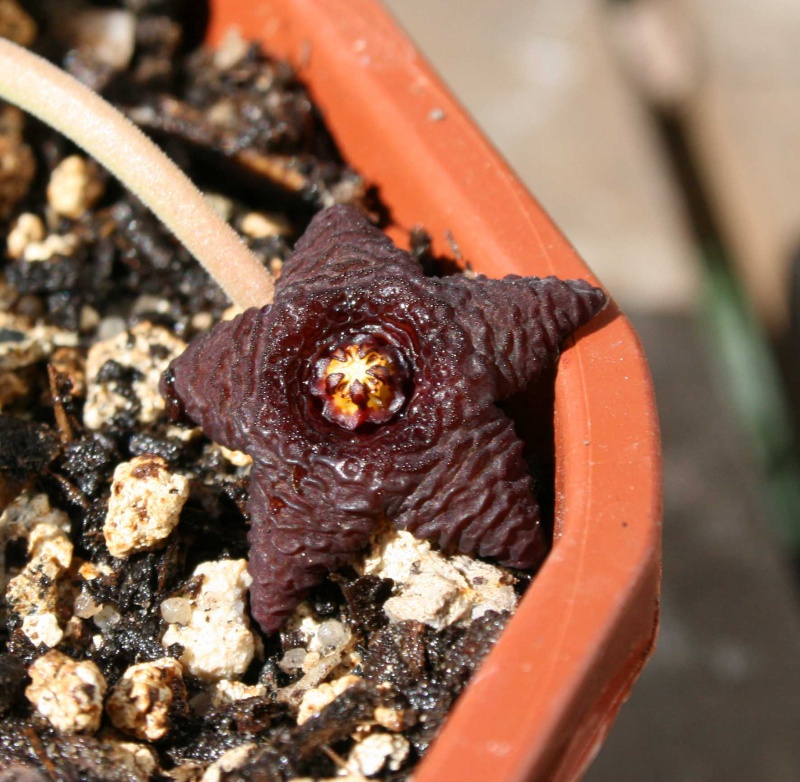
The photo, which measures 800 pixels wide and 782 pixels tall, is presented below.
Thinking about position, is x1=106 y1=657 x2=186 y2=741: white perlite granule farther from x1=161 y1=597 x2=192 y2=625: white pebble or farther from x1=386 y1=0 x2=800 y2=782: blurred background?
x1=386 y1=0 x2=800 y2=782: blurred background

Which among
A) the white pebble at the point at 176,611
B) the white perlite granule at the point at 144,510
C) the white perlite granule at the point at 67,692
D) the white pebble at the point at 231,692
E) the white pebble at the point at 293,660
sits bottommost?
the white perlite granule at the point at 67,692

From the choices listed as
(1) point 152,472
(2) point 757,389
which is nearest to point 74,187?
(1) point 152,472

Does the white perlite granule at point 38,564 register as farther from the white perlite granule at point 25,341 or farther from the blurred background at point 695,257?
the blurred background at point 695,257

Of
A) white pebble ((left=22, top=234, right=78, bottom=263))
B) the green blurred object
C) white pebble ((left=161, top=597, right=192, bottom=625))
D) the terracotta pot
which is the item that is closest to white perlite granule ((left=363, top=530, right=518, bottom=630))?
the terracotta pot

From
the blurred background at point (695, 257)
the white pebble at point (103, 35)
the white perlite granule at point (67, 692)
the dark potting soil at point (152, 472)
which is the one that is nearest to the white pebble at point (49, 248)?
the dark potting soil at point (152, 472)

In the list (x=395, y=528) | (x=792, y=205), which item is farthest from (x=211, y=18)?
(x=792, y=205)

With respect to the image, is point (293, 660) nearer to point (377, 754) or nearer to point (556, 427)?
point (377, 754)
